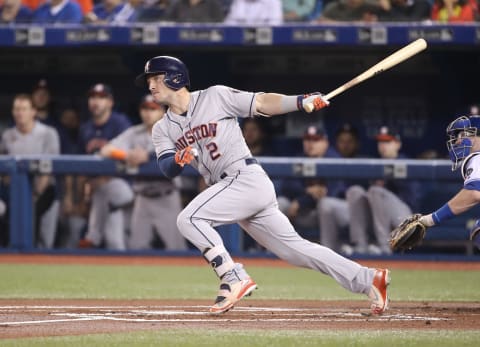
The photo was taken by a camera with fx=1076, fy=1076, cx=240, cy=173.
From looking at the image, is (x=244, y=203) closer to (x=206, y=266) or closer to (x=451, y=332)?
(x=451, y=332)

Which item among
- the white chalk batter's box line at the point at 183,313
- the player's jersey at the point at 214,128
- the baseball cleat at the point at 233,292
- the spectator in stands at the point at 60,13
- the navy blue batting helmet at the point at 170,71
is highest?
the spectator in stands at the point at 60,13

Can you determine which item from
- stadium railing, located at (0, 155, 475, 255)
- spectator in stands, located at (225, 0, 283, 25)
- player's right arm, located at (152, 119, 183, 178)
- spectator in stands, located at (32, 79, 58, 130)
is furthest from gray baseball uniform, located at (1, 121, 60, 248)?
player's right arm, located at (152, 119, 183, 178)

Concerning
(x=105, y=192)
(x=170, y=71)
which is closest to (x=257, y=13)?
(x=105, y=192)

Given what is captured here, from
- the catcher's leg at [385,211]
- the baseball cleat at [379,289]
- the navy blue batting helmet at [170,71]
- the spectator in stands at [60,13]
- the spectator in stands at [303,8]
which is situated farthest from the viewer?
the spectator in stands at [60,13]

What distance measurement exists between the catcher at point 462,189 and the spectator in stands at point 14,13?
650 cm

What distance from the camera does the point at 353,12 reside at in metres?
10.7

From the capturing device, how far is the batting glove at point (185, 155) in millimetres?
5742

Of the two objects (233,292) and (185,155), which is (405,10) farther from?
(233,292)

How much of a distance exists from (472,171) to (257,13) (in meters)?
5.30

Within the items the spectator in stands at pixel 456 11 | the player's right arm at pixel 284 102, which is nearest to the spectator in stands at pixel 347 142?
the spectator in stands at pixel 456 11

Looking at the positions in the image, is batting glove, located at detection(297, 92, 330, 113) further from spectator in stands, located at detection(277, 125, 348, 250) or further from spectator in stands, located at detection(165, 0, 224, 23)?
spectator in stands, located at detection(165, 0, 224, 23)

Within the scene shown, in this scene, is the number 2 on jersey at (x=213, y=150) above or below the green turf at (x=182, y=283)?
above

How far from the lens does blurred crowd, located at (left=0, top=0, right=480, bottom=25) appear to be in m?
10.6

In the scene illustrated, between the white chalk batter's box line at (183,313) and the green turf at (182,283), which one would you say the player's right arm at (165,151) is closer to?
the white chalk batter's box line at (183,313)
